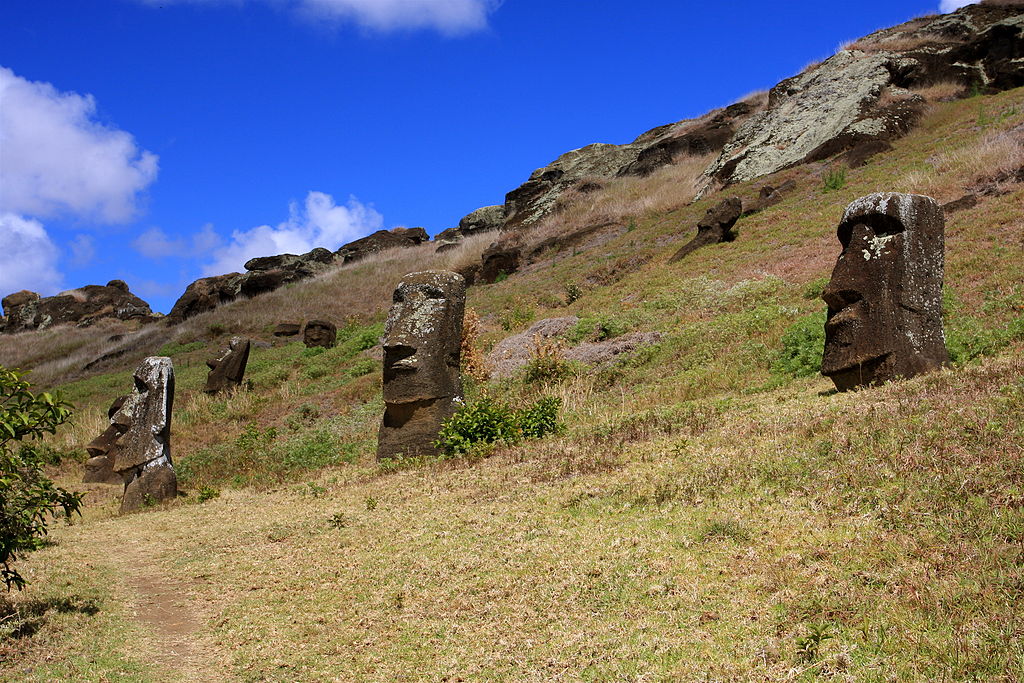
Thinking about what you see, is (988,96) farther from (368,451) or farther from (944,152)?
(368,451)

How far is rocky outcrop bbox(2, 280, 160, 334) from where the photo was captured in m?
55.8

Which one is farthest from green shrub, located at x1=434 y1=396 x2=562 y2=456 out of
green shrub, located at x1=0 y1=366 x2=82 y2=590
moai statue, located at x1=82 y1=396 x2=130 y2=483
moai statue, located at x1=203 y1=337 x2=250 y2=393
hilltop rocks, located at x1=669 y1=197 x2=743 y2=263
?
hilltop rocks, located at x1=669 y1=197 x2=743 y2=263

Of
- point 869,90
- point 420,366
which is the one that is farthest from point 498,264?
point 420,366

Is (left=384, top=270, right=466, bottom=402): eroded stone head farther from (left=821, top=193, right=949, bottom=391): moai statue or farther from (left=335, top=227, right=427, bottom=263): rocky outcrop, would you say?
(left=335, top=227, right=427, bottom=263): rocky outcrop

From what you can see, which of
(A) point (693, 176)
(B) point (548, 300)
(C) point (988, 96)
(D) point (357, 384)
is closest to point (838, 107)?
(C) point (988, 96)

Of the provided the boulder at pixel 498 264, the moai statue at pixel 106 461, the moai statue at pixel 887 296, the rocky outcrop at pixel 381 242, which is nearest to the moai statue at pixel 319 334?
the boulder at pixel 498 264

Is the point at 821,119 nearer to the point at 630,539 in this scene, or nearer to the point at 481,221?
the point at 481,221

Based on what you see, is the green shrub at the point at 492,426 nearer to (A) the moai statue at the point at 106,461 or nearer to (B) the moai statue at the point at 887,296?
(B) the moai statue at the point at 887,296

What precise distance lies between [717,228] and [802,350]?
1300 cm

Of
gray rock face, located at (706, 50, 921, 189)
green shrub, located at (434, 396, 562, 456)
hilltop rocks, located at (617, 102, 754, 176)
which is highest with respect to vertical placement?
hilltop rocks, located at (617, 102, 754, 176)

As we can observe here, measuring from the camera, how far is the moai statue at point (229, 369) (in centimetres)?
2284

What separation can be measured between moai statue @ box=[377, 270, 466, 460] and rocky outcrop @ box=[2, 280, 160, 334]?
47554 mm

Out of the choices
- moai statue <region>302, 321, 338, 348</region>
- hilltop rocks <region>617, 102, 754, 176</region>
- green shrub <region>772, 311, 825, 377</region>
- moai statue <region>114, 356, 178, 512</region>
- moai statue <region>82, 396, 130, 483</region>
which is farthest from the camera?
hilltop rocks <region>617, 102, 754, 176</region>

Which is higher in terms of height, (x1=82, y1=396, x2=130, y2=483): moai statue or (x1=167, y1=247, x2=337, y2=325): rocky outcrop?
(x1=167, y1=247, x2=337, y2=325): rocky outcrop
